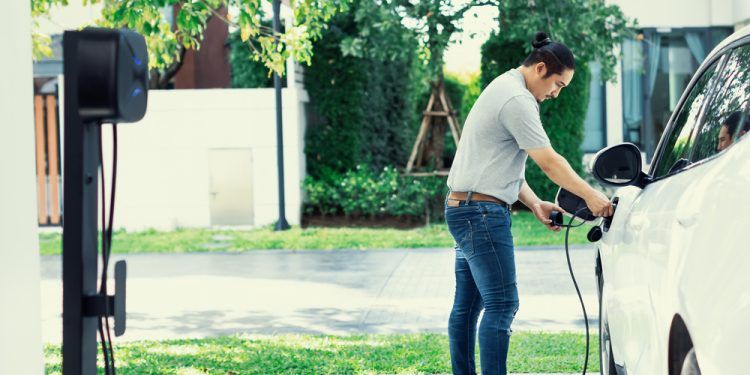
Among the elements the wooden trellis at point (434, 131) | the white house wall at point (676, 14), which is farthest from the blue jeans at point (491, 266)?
the white house wall at point (676, 14)

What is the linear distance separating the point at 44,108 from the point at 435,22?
6347 mm

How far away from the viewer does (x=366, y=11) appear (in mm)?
15914

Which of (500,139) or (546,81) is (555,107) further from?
(500,139)

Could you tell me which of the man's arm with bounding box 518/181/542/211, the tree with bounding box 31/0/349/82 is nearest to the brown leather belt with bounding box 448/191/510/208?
the man's arm with bounding box 518/181/542/211

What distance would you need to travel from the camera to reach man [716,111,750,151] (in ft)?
10.3

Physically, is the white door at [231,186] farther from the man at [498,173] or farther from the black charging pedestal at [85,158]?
the black charging pedestal at [85,158]

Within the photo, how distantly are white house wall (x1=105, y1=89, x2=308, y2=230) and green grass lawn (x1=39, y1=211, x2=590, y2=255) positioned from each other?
43 cm

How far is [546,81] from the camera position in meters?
5.33

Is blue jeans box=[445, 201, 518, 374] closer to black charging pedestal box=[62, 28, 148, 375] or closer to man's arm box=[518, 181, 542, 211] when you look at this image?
man's arm box=[518, 181, 542, 211]

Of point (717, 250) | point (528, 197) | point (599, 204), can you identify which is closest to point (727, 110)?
point (717, 250)

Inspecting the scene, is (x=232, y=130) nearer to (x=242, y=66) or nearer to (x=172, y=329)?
(x=242, y=66)

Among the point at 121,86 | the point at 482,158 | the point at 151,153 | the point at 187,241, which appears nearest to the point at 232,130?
the point at 151,153

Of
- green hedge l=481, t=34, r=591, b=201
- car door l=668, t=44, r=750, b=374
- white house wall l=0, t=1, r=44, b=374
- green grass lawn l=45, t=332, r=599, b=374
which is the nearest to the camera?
car door l=668, t=44, r=750, b=374

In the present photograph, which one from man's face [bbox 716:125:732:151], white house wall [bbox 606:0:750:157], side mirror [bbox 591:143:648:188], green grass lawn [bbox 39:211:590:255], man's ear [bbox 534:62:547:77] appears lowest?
green grass lawn [bbox 39:211:590:255]
